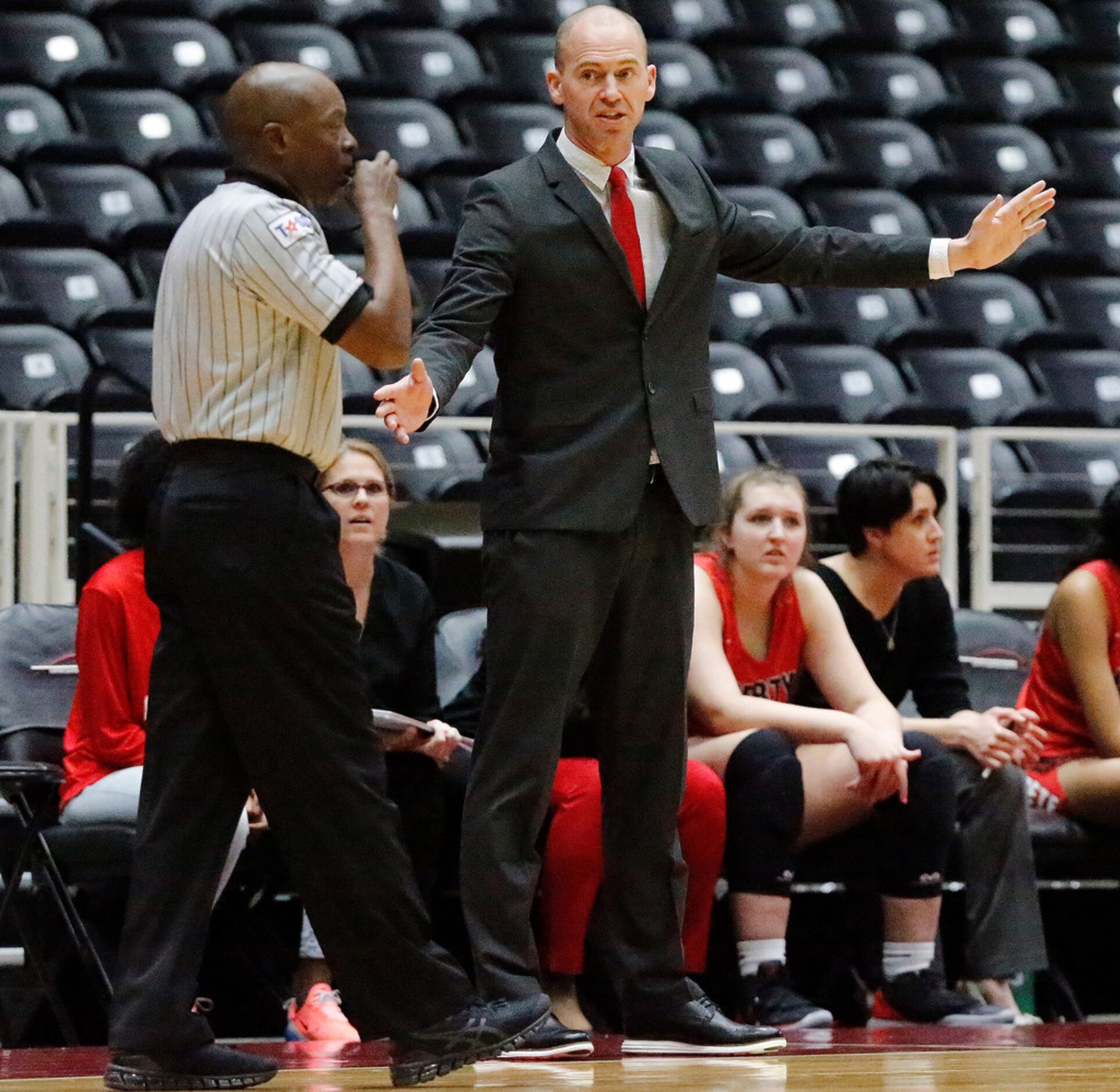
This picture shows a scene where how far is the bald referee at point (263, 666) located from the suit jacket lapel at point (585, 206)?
0.44 metres

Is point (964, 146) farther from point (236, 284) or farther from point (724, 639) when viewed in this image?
point (236, 284)

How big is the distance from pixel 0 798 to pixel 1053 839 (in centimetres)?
226

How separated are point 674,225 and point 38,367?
3859 millimetres

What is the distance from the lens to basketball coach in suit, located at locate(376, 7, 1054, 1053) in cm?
290

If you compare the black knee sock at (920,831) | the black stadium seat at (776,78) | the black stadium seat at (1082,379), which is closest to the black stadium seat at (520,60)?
the black stadium seat at (776,78)

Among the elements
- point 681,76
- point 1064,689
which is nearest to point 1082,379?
point 681,76

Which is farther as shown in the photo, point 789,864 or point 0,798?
point 0,798

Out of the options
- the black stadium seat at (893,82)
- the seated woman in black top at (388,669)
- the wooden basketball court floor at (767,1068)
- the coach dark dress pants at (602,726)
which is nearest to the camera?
the wooden basketball court floor at (767,1068)

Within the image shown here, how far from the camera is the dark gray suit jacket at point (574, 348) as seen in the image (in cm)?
290

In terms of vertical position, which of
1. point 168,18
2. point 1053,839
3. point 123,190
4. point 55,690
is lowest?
point 1053,839

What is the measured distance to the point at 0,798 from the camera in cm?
405

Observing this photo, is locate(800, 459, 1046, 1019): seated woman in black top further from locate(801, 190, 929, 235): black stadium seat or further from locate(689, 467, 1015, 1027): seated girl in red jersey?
locate(801, 190, 929, 235): black stadium seat

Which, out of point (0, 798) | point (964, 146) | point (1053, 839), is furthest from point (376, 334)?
point (964, 146)

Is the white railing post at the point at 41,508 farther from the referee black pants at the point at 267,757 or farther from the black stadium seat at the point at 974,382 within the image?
the black stadium seat at the point at 974,382
